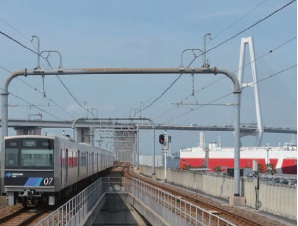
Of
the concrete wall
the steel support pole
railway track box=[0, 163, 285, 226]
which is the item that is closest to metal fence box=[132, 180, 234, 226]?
railway track box=[0, 163, 285, 226]

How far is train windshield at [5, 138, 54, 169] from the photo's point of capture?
24.3 metres

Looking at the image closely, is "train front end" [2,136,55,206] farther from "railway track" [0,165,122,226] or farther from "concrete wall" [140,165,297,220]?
"concrete wall" [140,165,297,220]

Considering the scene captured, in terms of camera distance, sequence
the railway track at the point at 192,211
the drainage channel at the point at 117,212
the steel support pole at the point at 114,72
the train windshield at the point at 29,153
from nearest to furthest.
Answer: the railway track at the point at 192,211 → the train windshield at the point at 29,153 → the steel support pole at the point at 114,72 → the drainage channel at the point at 117,212

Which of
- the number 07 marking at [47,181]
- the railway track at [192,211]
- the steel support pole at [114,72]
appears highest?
the steel support pole at [114,72]

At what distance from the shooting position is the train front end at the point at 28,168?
24047 millimetres

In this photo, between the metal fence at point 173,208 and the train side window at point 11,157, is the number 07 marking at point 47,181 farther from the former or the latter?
the metal fence at point 173,208

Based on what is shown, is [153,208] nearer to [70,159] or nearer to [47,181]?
[70,159]

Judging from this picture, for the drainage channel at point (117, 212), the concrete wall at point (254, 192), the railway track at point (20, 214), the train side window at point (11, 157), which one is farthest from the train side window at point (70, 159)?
the drainage channel at point (117, 212)

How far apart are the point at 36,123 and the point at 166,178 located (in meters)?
81.0

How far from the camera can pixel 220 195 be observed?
3278 centimetres

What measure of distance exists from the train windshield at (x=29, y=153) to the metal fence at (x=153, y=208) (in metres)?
2.08

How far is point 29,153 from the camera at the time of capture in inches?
966

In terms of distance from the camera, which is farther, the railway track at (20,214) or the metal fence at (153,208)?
the railway track at (20,214)

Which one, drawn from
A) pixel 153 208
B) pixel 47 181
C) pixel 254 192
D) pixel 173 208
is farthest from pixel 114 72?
pixel 254 192
